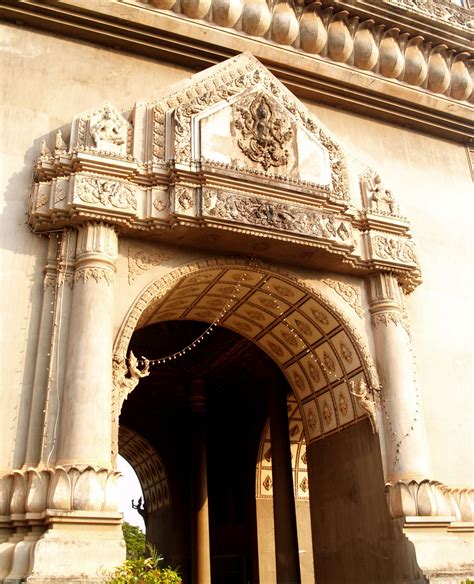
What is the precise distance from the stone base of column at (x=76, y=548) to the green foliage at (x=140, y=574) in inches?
8.6

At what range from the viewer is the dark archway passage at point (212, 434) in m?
17.9

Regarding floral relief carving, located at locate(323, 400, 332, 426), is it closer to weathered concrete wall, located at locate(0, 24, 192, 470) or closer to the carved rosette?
the carved rosette

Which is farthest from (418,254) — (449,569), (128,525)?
(128,525)

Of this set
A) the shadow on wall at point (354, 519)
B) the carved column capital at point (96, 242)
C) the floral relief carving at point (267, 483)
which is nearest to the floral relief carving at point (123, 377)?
the carved column capital at point (96, 242)

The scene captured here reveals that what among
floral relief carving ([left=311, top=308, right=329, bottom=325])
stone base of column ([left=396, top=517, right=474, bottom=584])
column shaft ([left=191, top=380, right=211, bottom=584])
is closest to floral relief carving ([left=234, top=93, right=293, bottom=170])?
floral relief carving ([left=311, top=308, right=329, bottom=325])

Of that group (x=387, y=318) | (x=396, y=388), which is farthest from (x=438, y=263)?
(x=396, y=388)

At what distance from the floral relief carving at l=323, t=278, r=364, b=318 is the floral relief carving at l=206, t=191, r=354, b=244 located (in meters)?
0.78

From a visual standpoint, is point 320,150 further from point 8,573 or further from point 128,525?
point 128,525

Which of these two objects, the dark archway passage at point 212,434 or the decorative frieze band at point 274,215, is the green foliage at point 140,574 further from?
the dark archway passage at point 212,434

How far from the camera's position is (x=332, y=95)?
44.8ft

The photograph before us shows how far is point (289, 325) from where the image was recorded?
12.5m

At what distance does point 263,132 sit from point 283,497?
793 centimetres

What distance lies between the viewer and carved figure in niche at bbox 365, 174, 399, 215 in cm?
1224

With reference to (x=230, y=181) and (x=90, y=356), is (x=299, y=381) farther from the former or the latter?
(x=90, y=356)
